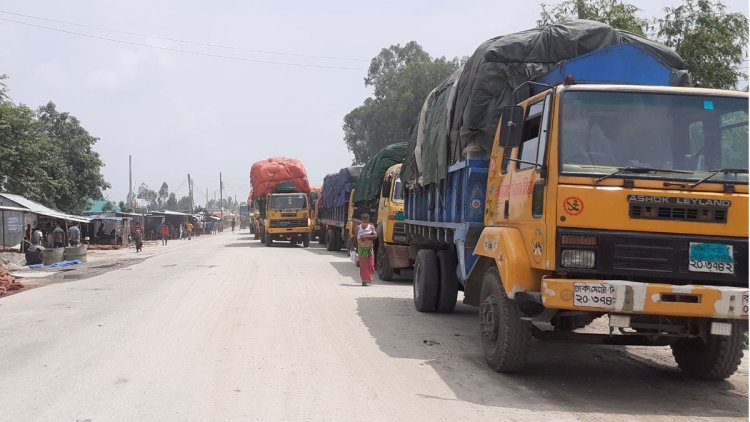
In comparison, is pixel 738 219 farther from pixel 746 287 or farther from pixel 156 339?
pixel 156 339

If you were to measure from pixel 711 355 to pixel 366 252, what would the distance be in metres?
9.38

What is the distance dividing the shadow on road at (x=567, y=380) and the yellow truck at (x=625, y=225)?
29 centimetres

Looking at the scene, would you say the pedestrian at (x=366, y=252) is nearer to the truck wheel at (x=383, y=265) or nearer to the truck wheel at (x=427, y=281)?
the truck wheel at (x=383, y=265)

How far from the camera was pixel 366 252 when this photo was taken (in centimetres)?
1527

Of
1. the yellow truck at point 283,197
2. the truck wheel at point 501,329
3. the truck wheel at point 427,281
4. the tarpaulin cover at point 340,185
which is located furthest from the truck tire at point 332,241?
the truck wheel at point 501,329

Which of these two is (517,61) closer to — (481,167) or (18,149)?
(481,167)

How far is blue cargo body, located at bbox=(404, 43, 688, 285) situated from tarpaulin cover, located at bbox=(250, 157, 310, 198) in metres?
25.3

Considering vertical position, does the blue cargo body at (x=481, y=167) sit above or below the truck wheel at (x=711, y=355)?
above

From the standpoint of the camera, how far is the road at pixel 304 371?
553 cm

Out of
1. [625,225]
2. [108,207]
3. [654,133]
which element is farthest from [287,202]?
[108,207]

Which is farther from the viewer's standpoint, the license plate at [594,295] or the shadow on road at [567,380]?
the shadow on road at [567,380]

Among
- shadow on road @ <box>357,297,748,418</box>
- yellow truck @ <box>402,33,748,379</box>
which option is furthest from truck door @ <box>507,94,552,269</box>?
shadow on road @ <box>357,297,748,418</box>

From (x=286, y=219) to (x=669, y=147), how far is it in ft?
93.2

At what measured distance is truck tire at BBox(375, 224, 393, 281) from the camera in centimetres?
1616
